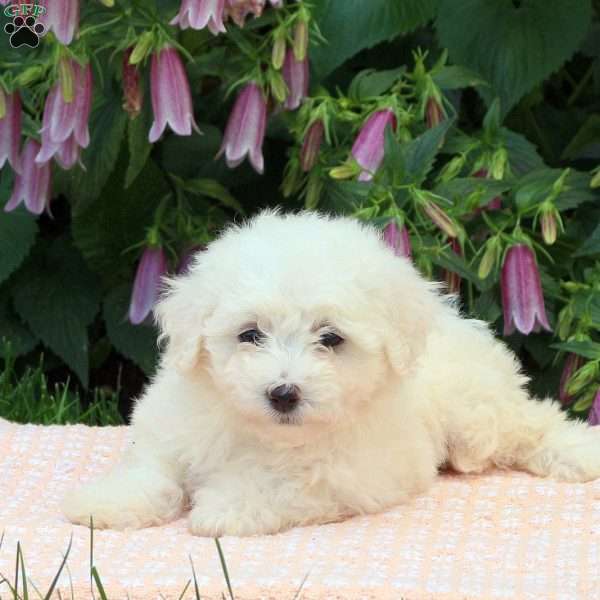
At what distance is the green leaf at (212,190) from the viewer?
5.53 m

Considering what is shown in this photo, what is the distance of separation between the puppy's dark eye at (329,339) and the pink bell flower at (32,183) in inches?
74.8

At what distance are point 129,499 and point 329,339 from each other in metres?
0.69

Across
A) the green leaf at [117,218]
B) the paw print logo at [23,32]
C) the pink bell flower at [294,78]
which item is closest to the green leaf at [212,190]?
the green leaf at [117,218]

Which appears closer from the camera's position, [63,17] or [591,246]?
[63,17]

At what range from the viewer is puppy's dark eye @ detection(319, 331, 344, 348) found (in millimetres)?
3639

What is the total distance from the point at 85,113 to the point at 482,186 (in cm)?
137

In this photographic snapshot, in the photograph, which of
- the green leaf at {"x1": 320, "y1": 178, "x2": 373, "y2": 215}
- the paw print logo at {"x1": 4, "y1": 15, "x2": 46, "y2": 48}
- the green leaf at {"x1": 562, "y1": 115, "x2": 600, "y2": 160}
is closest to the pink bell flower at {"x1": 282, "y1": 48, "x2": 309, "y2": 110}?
the green leaf at {"x1": 320, "y1": 178, "x2": 373, "y2": 215}

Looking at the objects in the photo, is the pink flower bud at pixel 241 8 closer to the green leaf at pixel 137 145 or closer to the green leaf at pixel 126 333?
the green leaf at pixel 137 145

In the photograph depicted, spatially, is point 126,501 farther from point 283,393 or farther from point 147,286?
point 147,286

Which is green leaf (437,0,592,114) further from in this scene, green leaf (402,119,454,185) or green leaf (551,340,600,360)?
green leaf (551,340,600,360)

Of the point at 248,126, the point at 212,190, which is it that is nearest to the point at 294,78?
the point at 248,126

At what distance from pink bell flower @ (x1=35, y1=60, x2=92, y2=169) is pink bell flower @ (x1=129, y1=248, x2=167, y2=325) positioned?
1.71 ft

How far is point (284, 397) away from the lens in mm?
3523

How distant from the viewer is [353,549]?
359 centimetres
